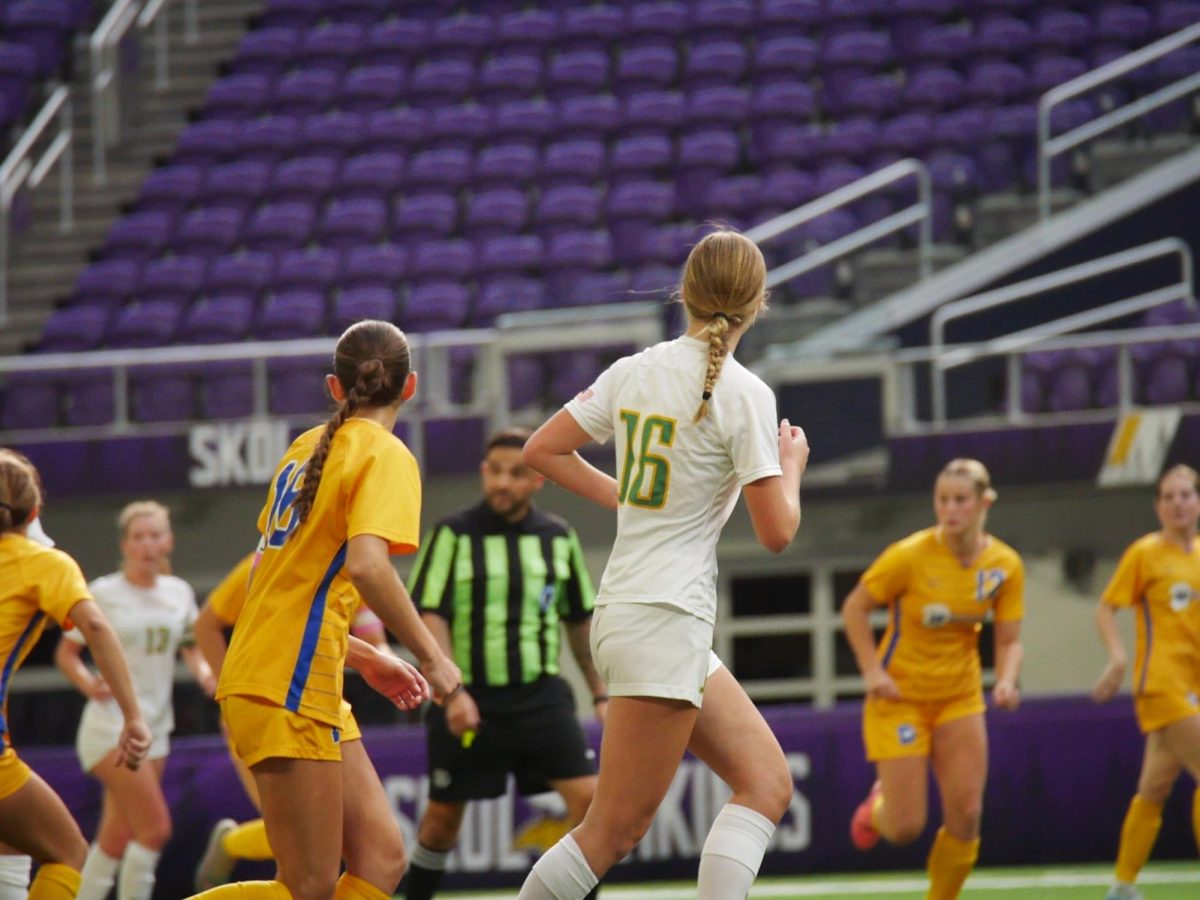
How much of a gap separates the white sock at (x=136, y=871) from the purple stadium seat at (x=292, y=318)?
8308mm

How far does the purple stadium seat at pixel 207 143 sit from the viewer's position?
63.0 feet

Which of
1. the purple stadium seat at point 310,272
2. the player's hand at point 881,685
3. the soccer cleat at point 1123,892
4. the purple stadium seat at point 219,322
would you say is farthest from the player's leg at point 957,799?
the purple stadium seat at point 310,272

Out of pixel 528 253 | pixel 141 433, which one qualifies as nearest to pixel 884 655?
pixel 141 433

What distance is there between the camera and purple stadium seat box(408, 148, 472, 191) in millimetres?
17891

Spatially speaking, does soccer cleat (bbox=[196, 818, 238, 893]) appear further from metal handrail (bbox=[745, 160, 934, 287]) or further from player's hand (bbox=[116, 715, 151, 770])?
metal handrail (bbox=[745, 160, 934, 287])

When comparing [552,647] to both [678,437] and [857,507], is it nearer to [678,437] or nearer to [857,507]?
[678,437]

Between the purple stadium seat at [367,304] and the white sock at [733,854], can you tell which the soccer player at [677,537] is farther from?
the purple stadium seat at [367,304]

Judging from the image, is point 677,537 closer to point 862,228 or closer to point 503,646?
point 503,646

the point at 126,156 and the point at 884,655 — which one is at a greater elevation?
the point at 126,156

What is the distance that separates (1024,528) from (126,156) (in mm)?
11463

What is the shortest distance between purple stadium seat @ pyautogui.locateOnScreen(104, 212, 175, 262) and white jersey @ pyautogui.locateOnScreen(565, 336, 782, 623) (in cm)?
1447

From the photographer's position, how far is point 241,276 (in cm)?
1694

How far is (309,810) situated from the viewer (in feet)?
14.4

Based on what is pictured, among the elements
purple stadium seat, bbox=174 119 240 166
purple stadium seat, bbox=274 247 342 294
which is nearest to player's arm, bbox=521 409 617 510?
purple stadium seat, bbox=274 247 342 294
